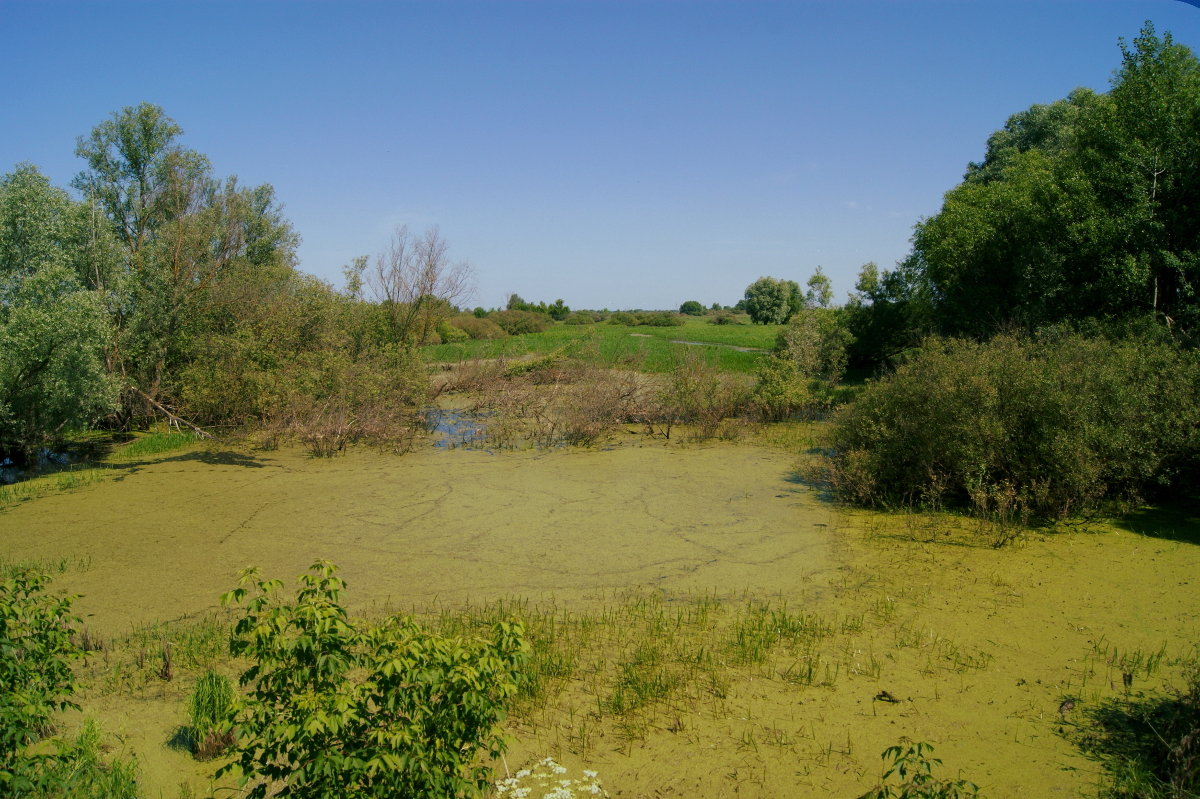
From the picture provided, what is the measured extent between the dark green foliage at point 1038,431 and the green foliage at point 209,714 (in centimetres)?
872

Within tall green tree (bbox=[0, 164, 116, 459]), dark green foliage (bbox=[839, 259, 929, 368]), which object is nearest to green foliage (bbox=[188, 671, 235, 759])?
tall green tree (bbox=[0, 164, 116, 459])

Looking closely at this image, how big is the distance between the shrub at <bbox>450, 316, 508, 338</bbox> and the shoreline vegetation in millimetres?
17284

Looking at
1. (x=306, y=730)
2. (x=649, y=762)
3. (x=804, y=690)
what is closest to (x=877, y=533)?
(x=804, y=690)

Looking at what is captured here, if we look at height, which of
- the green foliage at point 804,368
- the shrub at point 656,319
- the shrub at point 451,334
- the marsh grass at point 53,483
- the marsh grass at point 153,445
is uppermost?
the shrub at point 656,319

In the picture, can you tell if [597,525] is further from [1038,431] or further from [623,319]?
[623,319]

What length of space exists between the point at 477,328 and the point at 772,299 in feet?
106

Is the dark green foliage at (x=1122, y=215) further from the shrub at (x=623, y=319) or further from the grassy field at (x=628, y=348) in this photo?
the shrub at (x=623, y=319)

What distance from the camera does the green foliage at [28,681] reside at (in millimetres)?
3322

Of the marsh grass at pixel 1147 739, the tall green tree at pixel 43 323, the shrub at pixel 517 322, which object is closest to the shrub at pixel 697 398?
the tall green tree at pixel 43 323

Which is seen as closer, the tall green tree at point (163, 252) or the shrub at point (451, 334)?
the tall green tree at point (163, 252)

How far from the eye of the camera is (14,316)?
1166cm

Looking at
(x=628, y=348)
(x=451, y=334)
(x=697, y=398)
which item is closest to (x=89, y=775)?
(x=697, y=398)

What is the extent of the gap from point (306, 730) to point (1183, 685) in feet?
20.1

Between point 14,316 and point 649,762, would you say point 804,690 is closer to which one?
point 649,762
